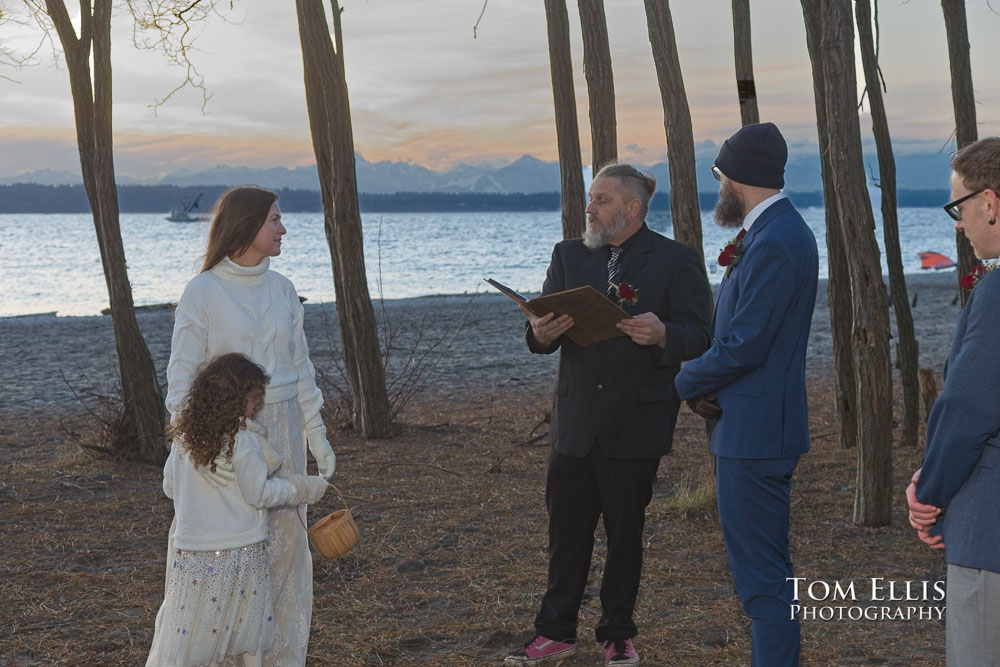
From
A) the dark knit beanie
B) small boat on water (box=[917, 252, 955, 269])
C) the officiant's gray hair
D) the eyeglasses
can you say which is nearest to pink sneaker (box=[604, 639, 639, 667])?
the officiant's gray hair

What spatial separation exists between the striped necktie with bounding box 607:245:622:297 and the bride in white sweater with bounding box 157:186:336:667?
1.35 m

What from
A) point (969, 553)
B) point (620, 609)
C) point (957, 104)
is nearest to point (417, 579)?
point (620, 609)

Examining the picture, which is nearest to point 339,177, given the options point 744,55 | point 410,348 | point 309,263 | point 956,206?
point 744,55

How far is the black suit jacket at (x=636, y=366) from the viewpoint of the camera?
445cm

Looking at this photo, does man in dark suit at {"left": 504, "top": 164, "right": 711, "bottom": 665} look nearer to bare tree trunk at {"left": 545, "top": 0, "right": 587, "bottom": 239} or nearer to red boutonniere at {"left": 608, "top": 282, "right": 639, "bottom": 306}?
red boutonniere at {"left": 608, "top": 282, "right": 639, "bottom": 306}

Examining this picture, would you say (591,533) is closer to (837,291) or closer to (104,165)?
(837,291)

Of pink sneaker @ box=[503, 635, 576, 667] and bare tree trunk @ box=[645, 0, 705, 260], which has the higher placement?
bare tree trunk @ box=[645, 0, 705, 260]

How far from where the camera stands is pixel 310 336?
1983 centimetres

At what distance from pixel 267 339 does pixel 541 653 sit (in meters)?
1.85

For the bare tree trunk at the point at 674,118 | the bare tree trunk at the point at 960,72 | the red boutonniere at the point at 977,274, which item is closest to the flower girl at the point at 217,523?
the red boutonniere at the point at 977,274

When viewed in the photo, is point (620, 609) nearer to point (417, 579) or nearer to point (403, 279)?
point (417, 579)

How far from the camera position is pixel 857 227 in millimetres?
6281

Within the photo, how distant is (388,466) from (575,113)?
3475mm

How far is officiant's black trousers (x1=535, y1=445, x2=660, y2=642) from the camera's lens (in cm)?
451
